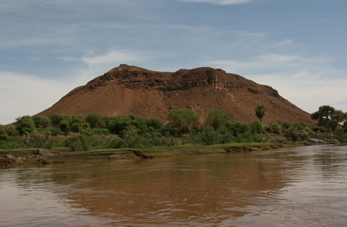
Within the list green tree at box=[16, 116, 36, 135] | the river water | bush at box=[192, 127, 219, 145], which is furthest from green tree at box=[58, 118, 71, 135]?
the river water

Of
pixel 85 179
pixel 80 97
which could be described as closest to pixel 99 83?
pixel 80 97

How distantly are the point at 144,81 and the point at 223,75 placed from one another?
28.2 m

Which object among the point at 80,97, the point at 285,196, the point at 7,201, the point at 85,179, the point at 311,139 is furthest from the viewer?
the point at 80,97

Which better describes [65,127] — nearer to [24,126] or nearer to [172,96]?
[24,126]

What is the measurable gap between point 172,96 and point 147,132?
66.9 metres

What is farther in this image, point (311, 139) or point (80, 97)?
point (80, 97)

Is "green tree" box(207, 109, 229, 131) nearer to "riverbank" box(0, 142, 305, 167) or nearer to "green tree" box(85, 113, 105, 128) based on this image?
"green tree" box(85, 113, 105, 128)

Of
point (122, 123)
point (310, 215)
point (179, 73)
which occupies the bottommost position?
point (310, 215)

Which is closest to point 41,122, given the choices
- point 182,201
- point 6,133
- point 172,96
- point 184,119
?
point 184,119

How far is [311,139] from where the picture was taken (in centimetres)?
5812

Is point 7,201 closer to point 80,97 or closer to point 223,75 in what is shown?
point 80,97

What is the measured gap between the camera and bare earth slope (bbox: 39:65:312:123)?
113 m

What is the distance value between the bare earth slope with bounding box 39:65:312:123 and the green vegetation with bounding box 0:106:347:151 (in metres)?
25.5

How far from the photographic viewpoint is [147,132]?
58281 mm
